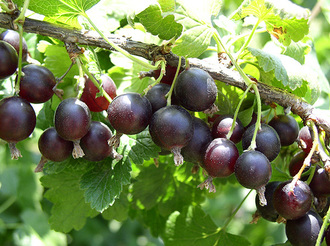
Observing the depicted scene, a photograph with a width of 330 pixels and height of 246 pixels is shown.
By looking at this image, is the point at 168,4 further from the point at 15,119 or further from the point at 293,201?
the point at 293,201

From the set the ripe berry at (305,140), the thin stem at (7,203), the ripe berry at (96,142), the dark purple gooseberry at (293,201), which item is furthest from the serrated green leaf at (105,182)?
the thin stem at (7,203)

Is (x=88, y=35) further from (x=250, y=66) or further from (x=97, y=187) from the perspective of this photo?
(x=250, y=66)

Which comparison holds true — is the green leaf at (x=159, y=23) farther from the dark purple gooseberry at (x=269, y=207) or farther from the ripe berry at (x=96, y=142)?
the dark purple gooseberry at (x=269, y=207)

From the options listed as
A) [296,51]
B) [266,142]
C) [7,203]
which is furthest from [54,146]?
[7,203]

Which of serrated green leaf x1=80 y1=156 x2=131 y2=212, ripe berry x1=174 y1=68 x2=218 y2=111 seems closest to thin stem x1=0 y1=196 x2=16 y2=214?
serrated green leaf x1=80 y1=156 x2=131 y2=212

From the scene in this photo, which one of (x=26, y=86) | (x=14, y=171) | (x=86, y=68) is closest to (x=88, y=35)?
(x=86, y=68)

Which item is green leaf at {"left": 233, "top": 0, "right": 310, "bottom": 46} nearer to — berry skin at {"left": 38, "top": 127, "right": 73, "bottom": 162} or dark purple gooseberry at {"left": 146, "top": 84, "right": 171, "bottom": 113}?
dark purple gooseberry at {"left": 146, "top": 84, "right": 171, "bottom": 113}
